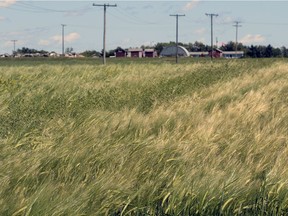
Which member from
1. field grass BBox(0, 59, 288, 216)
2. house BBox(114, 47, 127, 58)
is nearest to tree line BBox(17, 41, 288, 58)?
house BBox(114, 47, 127, 58)

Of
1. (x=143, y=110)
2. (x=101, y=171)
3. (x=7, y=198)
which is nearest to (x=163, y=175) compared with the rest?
(x=101, y=171)

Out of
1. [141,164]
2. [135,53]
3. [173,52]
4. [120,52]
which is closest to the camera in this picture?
[141,164]

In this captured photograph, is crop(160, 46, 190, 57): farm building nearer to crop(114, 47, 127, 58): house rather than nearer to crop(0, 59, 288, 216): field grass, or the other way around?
crop(114, 47, 127, 58): house

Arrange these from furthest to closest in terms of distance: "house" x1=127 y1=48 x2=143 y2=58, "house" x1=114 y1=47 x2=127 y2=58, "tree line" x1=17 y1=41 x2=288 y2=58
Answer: "house" x1=114 y1=47 x2=127 y2=58
"house" x1=127 y1=48 x2=143 y2=58
"tree line" x1=17 y1=41 x2=288 y2=58

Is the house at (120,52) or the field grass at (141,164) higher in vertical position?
the house at (120,52)

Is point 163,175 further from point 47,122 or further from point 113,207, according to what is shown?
point 47,122

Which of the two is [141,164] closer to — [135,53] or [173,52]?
[173,52]

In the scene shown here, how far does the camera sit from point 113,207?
12.9ft

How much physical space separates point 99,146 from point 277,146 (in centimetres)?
215

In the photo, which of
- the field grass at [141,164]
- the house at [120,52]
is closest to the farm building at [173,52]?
the house at [120,52]

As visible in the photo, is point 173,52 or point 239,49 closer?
point 173,52

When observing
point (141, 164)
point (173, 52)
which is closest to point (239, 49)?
point (173, 52)

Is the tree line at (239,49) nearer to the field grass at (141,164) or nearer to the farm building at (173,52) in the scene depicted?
the farm building at (173,52)

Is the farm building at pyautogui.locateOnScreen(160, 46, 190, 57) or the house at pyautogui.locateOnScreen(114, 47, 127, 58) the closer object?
the farm building at pyautogui.locateOnScreen(160, 46, 190, 57)
